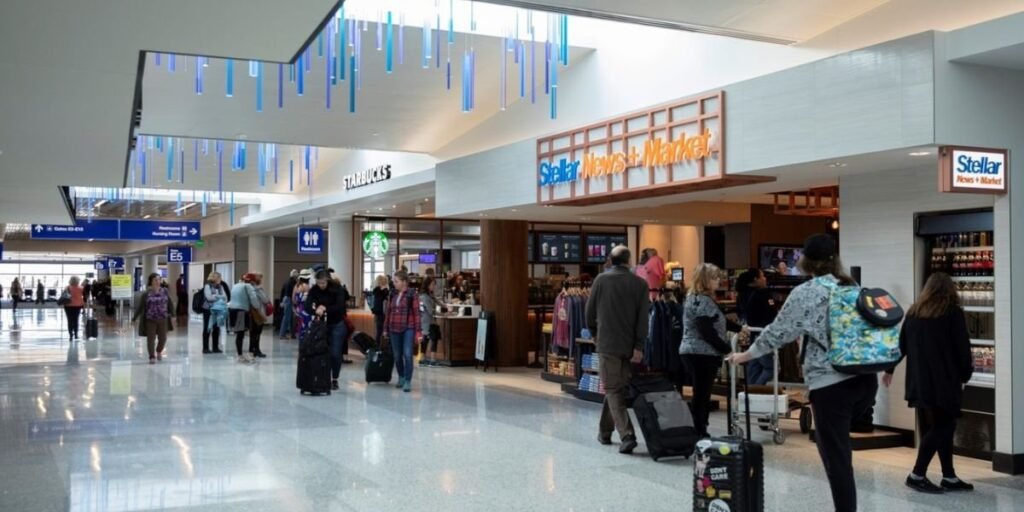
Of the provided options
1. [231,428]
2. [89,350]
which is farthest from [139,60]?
[89,350]

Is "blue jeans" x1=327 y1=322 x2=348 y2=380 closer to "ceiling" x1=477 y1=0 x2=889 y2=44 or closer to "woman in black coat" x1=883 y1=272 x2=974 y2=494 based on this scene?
"ceiling" x1=477 y1=0 x2=889 y2=44

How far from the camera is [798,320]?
4820 millimetres

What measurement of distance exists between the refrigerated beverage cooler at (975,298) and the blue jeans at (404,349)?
6.18m

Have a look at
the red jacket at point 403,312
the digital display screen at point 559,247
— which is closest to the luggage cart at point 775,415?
the red jacket at point 403,312

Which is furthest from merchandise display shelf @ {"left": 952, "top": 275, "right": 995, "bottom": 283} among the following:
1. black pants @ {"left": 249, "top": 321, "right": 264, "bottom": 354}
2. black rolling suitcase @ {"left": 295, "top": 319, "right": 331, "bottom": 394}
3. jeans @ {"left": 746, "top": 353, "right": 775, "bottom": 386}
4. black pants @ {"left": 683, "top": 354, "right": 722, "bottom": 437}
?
black pants @ {"left": 249, "top": 321, "right": 264, "bottom": 354}

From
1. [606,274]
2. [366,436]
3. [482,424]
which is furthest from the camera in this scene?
[482,424]

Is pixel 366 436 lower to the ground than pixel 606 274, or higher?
lower

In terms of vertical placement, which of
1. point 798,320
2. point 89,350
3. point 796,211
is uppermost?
point 796,211

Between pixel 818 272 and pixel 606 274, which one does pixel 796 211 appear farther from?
pixel 818 272

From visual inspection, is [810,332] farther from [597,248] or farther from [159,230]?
[159,230]

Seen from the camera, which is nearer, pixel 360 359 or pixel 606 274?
pixel 606 274

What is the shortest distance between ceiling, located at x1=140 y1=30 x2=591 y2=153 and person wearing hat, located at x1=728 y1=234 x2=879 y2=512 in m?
6.43

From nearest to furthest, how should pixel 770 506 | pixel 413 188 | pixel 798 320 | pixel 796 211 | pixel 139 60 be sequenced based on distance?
pixel 798 320 < pixel 770 506 < pixel 139 60 < pixel 796 211 < pixel 413 188

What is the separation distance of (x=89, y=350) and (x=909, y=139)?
54.1ft
